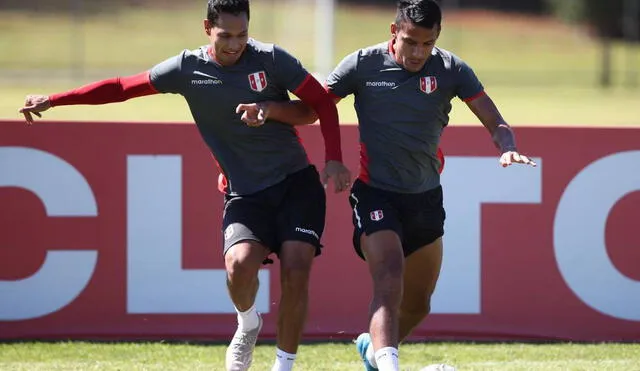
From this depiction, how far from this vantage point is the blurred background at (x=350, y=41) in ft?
94.2

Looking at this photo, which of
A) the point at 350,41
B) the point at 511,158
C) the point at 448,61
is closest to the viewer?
the point at 511,158

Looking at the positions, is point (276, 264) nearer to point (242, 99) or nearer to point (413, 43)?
point (242, 99)

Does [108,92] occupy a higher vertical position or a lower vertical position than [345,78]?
lower

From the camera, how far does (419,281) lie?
6.66 m

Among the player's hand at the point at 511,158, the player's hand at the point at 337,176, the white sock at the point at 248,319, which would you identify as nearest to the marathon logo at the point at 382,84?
the player's hand at the point at 337,176

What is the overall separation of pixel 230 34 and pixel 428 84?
3.52 ft

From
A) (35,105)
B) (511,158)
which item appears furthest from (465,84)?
(35,105)

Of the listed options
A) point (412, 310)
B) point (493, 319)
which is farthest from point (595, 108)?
point (412, 310)

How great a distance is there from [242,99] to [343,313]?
7.77ft

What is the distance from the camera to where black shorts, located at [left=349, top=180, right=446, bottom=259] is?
6.35 m

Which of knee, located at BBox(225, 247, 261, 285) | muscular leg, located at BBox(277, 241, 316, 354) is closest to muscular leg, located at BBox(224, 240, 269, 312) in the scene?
knee, located at BBox(225, 247, 261, 285)

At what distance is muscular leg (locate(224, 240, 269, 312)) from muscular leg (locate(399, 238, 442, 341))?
0.81 m

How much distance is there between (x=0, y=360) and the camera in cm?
753

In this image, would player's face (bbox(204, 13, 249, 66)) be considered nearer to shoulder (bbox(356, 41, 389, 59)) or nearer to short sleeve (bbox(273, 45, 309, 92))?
short sleeve (bbox(273, 45, 309, 92))
